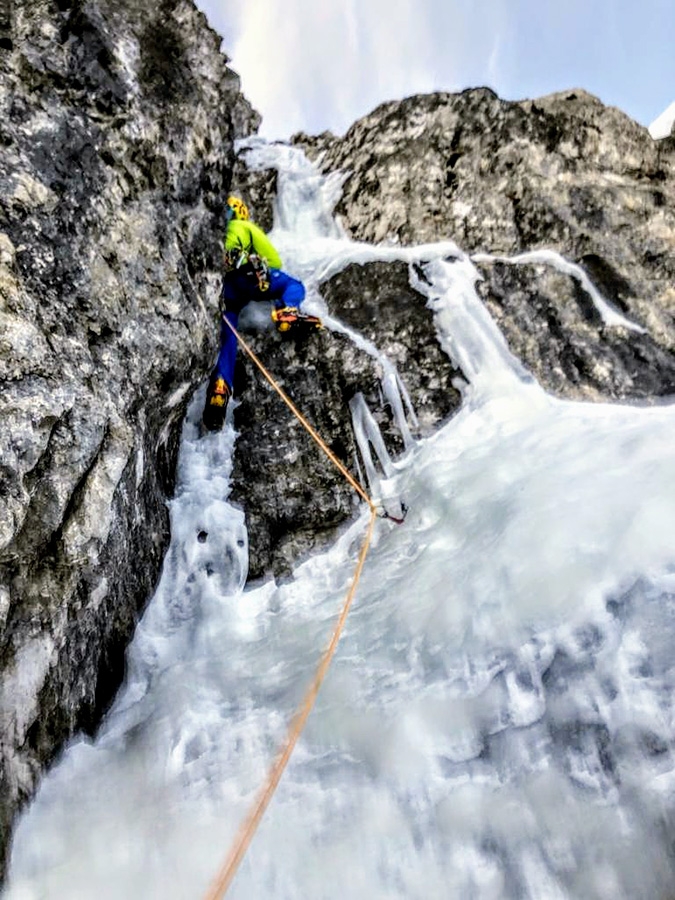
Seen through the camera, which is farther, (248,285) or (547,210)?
(547,210)

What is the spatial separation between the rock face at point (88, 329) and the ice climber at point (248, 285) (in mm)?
488

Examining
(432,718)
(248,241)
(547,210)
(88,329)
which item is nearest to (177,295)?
(88,329)

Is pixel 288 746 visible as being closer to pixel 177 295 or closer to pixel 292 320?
pixel 177 295

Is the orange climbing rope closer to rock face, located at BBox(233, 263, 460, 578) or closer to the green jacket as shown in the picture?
rock face, located at BBox(233, 263, 460, 578)

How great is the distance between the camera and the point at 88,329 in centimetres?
286

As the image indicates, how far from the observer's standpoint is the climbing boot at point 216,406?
4.36m

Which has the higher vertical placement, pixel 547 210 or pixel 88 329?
pixel 547 210

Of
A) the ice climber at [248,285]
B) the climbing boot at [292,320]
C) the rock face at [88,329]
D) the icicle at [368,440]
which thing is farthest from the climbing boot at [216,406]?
the icicle at [368,440]

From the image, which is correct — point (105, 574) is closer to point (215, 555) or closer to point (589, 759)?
point (215, 555)

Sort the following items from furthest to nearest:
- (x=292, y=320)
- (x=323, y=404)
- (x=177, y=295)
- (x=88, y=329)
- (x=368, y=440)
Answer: (x=292, y=320)
(x=323, y=404)
(x=368, y=440)
(x=177, y=295)
(x=88, y=329)

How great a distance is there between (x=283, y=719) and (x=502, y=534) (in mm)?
1290

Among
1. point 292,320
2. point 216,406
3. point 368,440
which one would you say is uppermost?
point 292,320

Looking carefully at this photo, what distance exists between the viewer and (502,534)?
286 cm

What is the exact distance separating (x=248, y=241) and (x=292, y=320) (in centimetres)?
96
